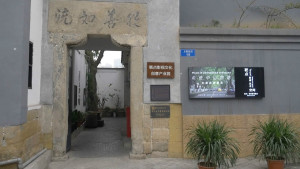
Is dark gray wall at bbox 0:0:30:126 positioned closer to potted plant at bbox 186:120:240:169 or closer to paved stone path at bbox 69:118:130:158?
paved stone path at bbox 69:118:130:158

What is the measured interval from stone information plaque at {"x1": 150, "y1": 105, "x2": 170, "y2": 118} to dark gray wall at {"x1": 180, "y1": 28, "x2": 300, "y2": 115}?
0.47 metres

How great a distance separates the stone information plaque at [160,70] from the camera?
22.7ft

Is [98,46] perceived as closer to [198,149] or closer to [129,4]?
[129,4]

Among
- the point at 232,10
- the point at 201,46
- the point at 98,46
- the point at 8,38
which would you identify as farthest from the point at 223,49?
the point at 8,38

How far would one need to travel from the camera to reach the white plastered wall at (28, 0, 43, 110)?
5816mm

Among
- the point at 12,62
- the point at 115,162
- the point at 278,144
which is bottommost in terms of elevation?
the point at 115,162

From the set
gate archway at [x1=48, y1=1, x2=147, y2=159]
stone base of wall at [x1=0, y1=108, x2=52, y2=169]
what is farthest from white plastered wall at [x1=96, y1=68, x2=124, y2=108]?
stone base of wall at [x1=0, y1=108, x2=52, y2=169]

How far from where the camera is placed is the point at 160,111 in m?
6.93

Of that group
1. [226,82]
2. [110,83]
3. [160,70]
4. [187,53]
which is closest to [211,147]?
[226,82]

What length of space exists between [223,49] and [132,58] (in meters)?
2.63

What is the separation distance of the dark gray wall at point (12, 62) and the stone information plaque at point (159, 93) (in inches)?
127

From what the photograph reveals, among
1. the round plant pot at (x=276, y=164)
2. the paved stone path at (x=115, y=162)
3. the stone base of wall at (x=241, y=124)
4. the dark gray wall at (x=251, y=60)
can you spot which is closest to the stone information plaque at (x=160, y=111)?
the dark gray wall at (x=251, y=60)

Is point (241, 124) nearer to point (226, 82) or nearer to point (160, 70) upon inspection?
point (226, 82)

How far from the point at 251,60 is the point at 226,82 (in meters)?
1.04
